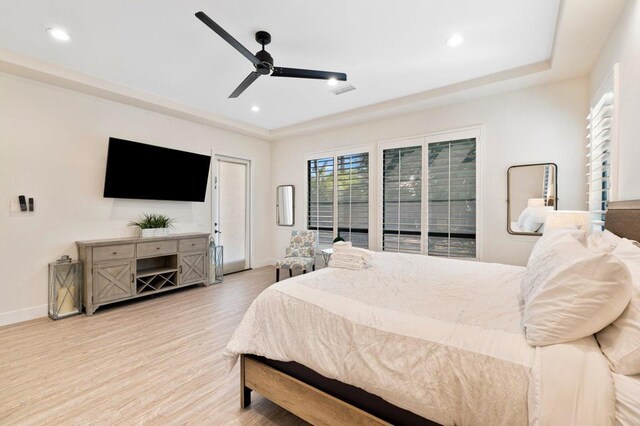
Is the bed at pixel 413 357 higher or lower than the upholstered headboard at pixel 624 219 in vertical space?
lower

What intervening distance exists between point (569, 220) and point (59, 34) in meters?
4.94

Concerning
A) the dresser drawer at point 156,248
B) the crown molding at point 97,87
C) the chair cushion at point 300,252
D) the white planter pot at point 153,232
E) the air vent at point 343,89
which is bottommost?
the chair cushion at point 300,252

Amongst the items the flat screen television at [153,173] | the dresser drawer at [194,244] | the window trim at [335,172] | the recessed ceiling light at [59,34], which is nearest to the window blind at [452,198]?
the window trim at [335,172]

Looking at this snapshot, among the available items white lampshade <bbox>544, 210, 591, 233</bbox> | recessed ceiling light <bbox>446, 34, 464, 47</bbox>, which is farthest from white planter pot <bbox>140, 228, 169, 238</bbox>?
white lampshade <bbox>544, 210, 591, 233</bbox>

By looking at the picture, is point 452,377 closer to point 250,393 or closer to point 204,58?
point 250,393

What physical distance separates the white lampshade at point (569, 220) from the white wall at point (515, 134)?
96cm

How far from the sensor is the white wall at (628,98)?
1.75 meters

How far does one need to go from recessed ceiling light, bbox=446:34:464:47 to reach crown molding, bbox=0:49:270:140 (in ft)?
12.1

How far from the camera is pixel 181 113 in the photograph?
14.3ft

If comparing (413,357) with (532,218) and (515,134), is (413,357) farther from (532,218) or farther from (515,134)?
(515,134)

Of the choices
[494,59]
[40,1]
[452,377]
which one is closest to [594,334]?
[452,377]

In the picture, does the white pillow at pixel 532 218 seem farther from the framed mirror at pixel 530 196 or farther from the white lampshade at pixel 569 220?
the white lampshade at pixel 569 220

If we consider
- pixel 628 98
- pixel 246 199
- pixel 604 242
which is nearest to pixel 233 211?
pixel 246 199

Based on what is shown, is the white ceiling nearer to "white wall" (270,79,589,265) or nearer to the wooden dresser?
"white wall" (270,79,589,265)
